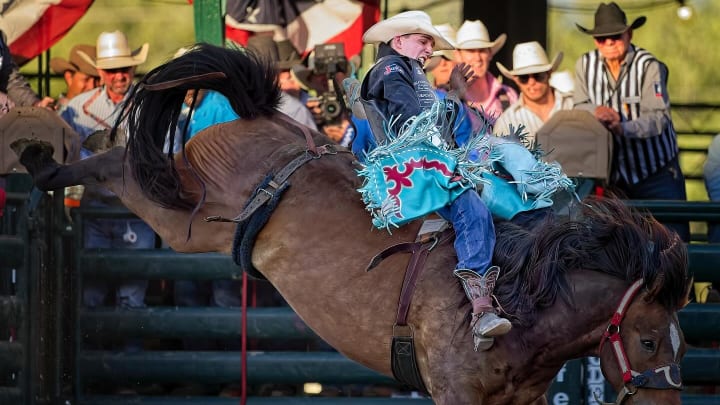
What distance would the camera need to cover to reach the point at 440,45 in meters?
5.62

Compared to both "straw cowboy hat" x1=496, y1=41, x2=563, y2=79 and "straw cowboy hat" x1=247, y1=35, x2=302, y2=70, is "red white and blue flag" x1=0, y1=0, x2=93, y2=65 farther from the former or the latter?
"straw cowboy hat" x1=496, y1=41, x2=563, y2=79

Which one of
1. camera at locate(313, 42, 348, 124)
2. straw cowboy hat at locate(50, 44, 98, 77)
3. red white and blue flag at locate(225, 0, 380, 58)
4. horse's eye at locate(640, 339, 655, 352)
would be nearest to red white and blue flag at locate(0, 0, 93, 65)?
straw cowboy hat at locate(50, 44, 98, 77)

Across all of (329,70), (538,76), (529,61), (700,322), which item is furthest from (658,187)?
(329,70)

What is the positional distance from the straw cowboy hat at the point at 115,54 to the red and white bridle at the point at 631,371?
14.6 feet

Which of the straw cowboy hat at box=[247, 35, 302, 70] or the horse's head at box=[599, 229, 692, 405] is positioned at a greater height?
the straw cowboy hat at box=[247, 35, 302, 70]

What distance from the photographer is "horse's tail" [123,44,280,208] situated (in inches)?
226

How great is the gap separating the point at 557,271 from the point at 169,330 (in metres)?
2.35

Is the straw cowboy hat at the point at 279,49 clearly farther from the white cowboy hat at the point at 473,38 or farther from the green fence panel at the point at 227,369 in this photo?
the green fence panel at the point at 227,369

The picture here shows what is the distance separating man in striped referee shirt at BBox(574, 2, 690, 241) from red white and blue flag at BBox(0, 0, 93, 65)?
4.09 meters

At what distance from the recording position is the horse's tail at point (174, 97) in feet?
18.8

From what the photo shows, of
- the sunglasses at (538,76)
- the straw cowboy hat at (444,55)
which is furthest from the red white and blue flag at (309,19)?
the sunglasses at (538,76)

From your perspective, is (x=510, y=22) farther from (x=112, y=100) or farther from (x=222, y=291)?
(x=222, y=291)

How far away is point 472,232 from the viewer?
520 centimetres

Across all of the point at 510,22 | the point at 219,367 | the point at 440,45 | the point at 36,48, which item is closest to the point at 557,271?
the point at 440,45
